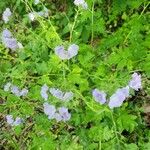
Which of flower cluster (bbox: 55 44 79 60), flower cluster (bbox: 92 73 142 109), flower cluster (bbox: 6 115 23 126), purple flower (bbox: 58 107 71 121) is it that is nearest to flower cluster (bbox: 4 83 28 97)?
flower cluster (bbox: 6 115 23 126)

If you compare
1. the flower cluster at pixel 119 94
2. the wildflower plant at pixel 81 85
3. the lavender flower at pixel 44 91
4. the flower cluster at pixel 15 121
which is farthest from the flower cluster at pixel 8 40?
the flower cluster at pixel 119 94

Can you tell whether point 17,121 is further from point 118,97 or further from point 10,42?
point 118,97

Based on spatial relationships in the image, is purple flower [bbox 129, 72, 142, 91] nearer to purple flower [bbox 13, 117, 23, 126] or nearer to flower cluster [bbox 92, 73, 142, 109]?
flower cluster [bbox 92, 73, 142, 109]

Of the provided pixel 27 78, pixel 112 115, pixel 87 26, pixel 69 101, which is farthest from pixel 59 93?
pixel 87 26

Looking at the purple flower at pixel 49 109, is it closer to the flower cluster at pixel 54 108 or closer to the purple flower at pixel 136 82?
the flower cluster at pixel 54 108

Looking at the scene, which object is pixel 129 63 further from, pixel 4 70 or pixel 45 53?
pixel 4 70

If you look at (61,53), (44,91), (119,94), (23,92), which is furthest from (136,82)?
(23,92)

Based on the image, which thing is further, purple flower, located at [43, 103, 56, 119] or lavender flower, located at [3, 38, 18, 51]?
lavender flower, located at [3, 38, 18, 51]
